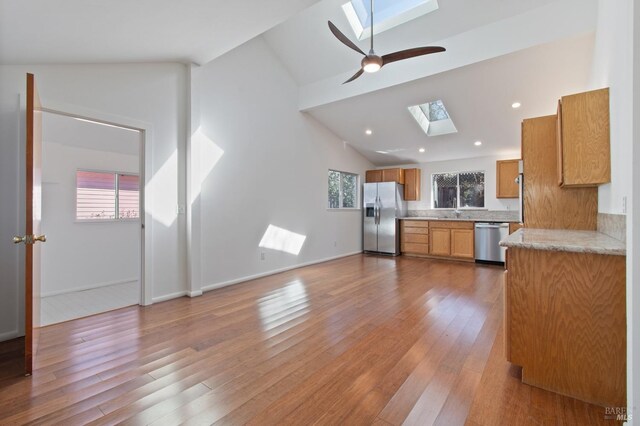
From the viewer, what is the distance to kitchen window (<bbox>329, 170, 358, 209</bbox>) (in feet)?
21.2

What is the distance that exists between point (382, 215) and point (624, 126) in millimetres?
5286

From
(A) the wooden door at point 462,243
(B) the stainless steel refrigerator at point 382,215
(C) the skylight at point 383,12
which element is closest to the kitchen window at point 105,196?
(C) the skylight at point 383,12

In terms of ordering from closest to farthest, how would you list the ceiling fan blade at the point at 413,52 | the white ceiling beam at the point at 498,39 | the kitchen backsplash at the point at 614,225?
the kitchen backsplash at the point at 614,225 < the ceiling fan blade at the point at 413,52 < the white ceiling beam at the point at 498,39

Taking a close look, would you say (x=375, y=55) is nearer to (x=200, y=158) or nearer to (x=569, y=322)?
(x=200, y=158)

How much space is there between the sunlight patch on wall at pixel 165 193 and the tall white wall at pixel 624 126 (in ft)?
12.9

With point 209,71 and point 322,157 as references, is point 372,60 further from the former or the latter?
point 322,157

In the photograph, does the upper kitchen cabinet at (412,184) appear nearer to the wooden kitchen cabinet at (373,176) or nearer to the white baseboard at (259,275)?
the wooden kitchen cabinet at (373,176)

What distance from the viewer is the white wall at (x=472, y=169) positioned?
6.14m

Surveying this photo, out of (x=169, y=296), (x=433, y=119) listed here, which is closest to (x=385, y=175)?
(x=433, y=119)

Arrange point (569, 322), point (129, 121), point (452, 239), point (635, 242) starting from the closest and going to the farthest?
point (635, 242) → point (569, 322) → point (129, 121) → point (452, 239)

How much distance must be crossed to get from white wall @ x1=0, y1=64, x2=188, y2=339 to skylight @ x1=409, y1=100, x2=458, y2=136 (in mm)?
4159

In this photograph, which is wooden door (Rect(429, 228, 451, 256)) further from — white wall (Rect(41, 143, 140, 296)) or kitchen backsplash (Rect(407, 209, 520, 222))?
white wall (Rect(41, 143, 140, 296))

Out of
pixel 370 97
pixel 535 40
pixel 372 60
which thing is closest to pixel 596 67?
pixel 535 40

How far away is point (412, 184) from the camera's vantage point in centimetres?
708
